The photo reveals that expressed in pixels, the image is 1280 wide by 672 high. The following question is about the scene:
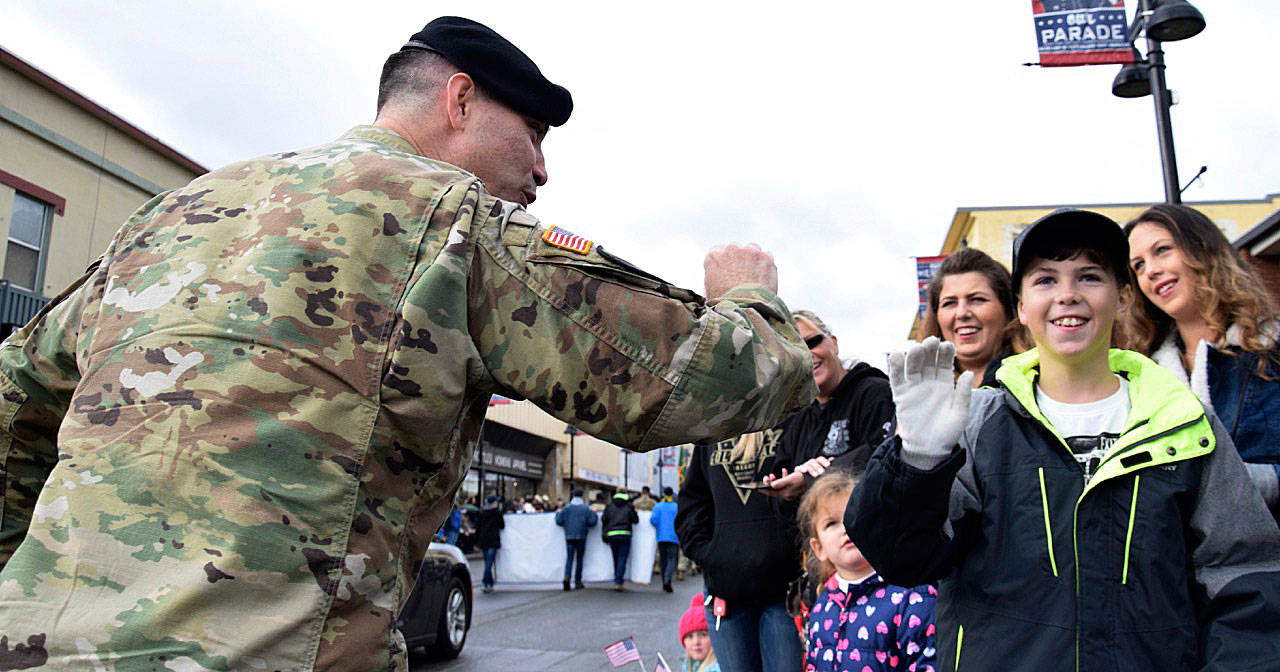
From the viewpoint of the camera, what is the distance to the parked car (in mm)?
8242

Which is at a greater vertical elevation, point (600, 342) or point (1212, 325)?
point (1212, 325)

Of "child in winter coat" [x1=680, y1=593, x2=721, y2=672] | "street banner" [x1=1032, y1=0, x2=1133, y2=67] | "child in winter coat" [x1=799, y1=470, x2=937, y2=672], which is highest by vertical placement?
"street banner" [x1=1032, y1=0, x2=1133, y2=67]

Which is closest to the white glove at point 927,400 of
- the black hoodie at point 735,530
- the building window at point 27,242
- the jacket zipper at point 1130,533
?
the jacket zipper at point 1130,533

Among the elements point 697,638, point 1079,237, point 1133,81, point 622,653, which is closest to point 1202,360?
point 1079,237

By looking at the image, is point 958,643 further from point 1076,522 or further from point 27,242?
point 27,242

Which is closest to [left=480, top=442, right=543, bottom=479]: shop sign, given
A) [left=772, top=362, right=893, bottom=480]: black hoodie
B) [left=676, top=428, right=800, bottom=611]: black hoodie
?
[left=676, top=428, right=800, bottom=611]: black hoodie

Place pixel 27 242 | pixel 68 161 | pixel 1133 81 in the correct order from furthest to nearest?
1. pixel 68 161
2. pixel 27 242
3. pixel 1133 81

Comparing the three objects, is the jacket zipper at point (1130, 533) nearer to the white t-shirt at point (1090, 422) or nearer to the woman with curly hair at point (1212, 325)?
the white t-shirt at point (1090, 422)

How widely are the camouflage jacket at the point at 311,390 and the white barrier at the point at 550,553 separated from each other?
16586 mm

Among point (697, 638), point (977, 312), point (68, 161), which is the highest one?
point (68, 161)

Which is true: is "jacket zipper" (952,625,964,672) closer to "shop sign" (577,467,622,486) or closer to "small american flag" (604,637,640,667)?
"small american flag" (604,637,640,667)

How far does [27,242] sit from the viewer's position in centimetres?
1694

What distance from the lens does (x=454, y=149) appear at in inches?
76.4

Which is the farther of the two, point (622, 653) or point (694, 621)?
point (622, 653)
